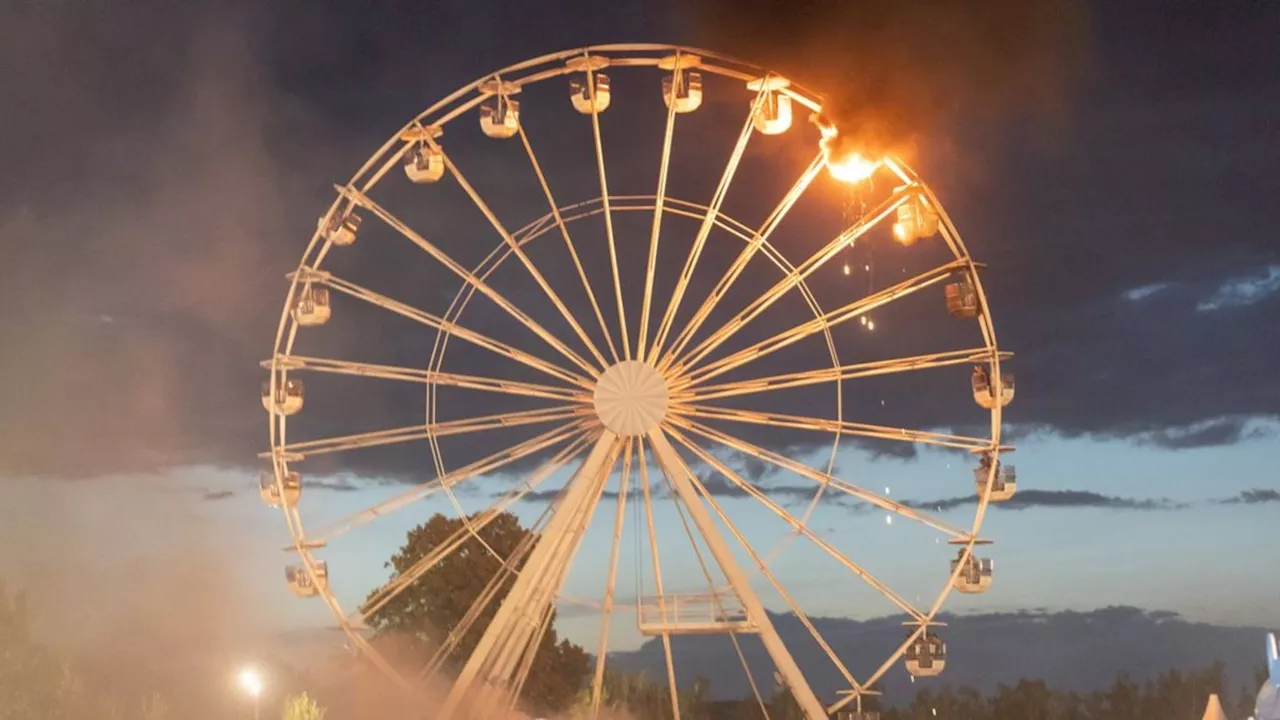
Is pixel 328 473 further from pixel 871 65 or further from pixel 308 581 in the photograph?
pixel 871 65

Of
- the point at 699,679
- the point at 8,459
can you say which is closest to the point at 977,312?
the point at 8,459

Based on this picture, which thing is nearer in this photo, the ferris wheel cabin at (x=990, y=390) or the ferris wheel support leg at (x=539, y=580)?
the ferris wheel support leg at (x=539, y=580)

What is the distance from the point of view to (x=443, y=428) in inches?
742

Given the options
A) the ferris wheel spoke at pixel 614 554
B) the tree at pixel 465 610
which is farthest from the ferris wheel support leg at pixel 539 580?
the tree at pixel 465 610

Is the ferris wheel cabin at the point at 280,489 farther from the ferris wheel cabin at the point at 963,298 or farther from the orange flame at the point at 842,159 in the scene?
the ferris wheel cabin at the point at 963,298

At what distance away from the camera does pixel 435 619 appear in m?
35.1

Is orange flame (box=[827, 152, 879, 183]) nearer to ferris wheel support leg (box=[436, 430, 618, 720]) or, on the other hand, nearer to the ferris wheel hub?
the ferris wheel hub

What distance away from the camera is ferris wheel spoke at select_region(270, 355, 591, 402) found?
1823cm

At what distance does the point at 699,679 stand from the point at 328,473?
1739cm

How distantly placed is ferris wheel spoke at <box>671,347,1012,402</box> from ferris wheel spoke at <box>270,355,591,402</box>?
4.68 ft

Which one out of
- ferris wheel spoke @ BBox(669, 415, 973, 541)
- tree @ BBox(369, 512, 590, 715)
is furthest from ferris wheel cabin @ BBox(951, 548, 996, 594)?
tree @ BBox(369, 512, 590, 715)

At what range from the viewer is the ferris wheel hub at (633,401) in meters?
18.1

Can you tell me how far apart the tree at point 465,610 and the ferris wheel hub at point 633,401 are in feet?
53.6

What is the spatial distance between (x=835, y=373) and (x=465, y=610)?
17483 millimetres
